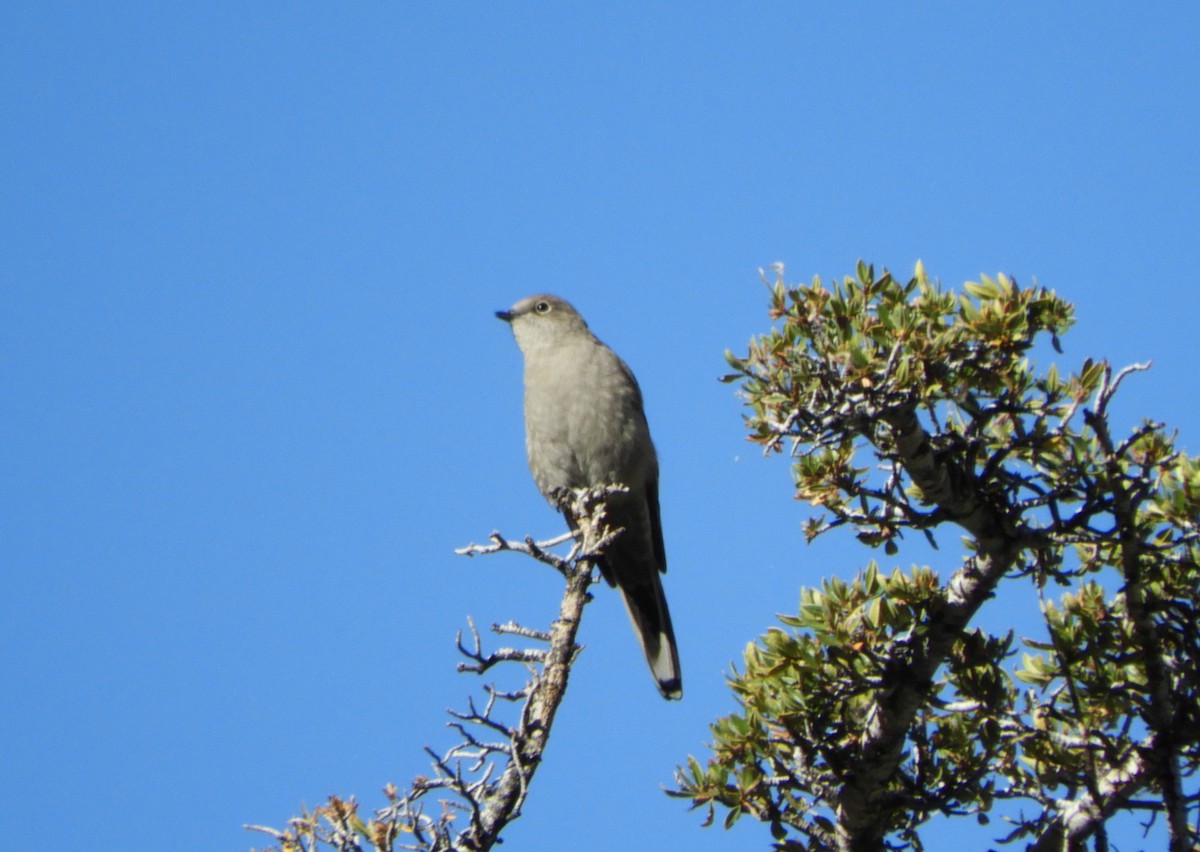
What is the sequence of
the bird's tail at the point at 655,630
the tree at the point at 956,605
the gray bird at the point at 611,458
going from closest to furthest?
the tree at the point at 956,605
the bird's tail at the point at 655,630
the gray bird at the point at 611,458

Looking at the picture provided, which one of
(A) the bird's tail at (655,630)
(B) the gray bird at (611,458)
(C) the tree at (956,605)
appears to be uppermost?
(B) the gray bird at (611,458)

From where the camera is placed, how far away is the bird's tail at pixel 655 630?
24.5ft

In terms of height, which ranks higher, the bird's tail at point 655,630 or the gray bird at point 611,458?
the gray bird at point 611,458

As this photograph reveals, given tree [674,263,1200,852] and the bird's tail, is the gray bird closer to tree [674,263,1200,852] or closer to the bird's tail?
the bird's tail

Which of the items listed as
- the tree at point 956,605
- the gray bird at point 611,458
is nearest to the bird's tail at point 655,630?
the gray bird at point 611,458

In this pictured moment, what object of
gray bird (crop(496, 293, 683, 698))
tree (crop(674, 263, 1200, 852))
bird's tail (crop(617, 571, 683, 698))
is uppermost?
gray bird (crop(496, 293, 683, 698))

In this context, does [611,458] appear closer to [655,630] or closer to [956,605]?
[655,630]

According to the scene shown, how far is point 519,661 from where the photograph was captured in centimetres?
466

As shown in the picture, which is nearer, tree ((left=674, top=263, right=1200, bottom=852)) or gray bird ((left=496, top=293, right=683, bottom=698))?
tree ((left=674, top=263, right=1200, bottom=852))

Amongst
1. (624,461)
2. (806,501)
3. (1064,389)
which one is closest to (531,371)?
(624,461)

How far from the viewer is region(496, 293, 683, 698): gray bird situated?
306 inches

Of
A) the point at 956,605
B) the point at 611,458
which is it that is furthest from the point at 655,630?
the point at 956,605

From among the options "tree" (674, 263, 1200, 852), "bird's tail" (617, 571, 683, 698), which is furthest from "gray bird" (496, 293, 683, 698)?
"tree" (674, 263, 1200, 852)

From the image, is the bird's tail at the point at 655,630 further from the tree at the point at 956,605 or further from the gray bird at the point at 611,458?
the tree at the point at 956,605
